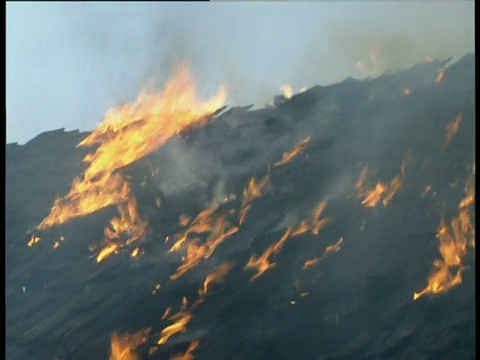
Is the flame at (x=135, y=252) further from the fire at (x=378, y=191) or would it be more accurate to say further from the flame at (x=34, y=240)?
the fire at (x=378, y=191)

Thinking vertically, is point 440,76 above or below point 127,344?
above

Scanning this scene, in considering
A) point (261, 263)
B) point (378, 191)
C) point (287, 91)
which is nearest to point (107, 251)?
point (261, 263)

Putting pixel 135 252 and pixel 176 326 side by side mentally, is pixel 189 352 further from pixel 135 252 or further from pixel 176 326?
pixel 135 252

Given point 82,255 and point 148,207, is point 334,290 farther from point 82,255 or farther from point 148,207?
point 82,255

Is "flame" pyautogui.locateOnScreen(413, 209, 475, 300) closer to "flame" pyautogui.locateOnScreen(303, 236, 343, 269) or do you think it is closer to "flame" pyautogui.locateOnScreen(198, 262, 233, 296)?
"flame" pyautogui.locateOnScreen(303, 236, 343, 269)

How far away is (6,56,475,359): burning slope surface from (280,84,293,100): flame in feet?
0.09

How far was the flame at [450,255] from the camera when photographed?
2242 mm

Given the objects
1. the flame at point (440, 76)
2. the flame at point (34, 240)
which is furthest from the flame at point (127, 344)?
the flame at point (440, 76)

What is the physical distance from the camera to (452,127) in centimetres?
235

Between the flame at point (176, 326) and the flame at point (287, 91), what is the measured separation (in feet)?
3.26

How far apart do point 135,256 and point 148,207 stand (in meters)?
0.21

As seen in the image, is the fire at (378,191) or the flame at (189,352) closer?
the flame at (189,352)

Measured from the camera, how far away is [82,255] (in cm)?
230

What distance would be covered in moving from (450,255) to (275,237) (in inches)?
28.5
